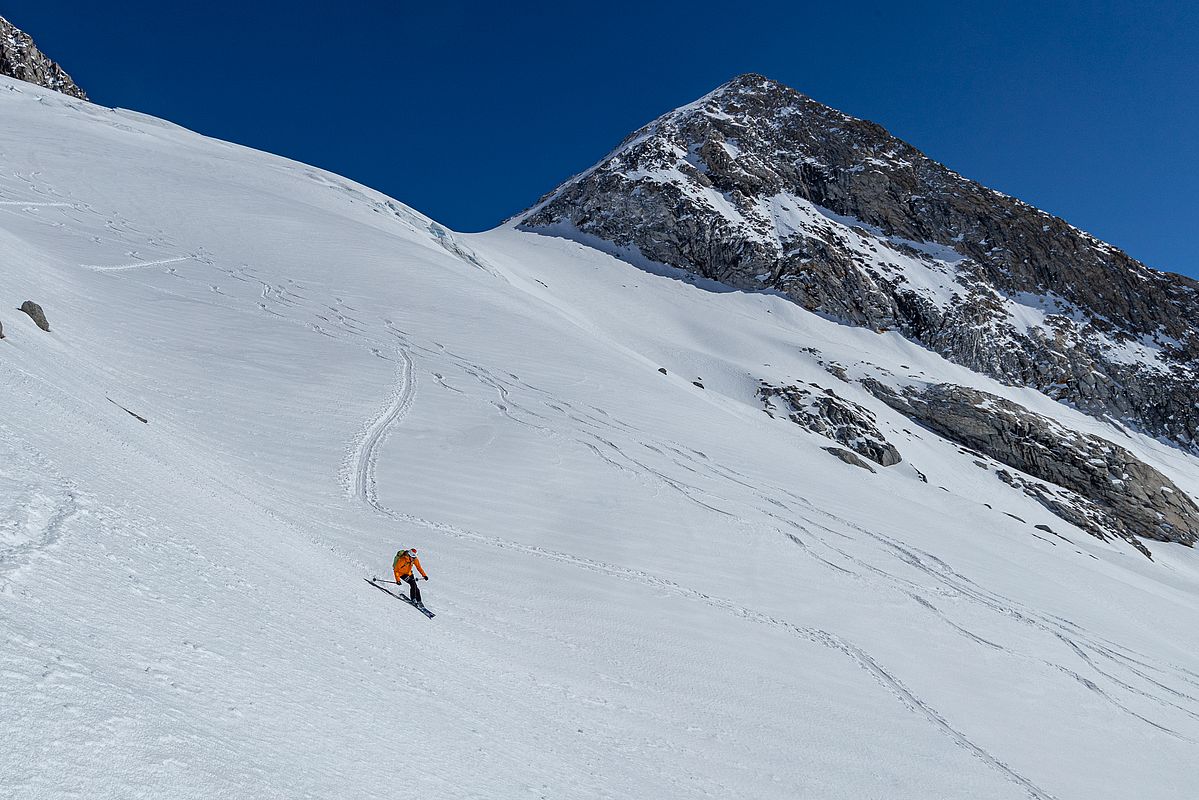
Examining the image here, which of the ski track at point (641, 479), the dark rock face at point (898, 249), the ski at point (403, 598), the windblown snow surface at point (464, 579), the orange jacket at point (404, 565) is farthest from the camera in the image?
the dark rock face at point (898, 249)

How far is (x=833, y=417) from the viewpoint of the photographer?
35906mm

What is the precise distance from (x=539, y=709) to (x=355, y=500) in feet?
22.4

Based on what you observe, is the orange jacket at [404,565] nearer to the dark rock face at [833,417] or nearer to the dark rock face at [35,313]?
the dark rock face at [35,313]

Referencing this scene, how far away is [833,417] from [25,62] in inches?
3345

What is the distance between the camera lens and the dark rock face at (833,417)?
111ft

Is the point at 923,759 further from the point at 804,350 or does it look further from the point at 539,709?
the point at 804,350

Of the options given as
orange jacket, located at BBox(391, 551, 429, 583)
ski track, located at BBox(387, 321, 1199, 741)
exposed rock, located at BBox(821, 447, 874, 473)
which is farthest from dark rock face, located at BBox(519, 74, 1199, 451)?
orange jacket, located at BBox(391, 551, 429, 583)

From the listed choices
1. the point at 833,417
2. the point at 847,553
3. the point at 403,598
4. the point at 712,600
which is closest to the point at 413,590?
the point at 403,598

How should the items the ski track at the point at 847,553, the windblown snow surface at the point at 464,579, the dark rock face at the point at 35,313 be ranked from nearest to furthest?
the windblown snow surface at the point at 464,579
the ski track at the point at 847,553
the dark rock face at the point at 35,313

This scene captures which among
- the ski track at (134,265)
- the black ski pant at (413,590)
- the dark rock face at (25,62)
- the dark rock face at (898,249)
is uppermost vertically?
the dark rock face at (898,249)

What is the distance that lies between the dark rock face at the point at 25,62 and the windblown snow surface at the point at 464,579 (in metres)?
51.8

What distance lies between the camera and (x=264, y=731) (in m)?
4.02

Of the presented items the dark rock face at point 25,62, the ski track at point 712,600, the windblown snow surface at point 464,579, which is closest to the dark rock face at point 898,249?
the windblown snow surface at point 464,579

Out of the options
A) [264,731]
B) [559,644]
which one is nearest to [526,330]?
[559,644]
